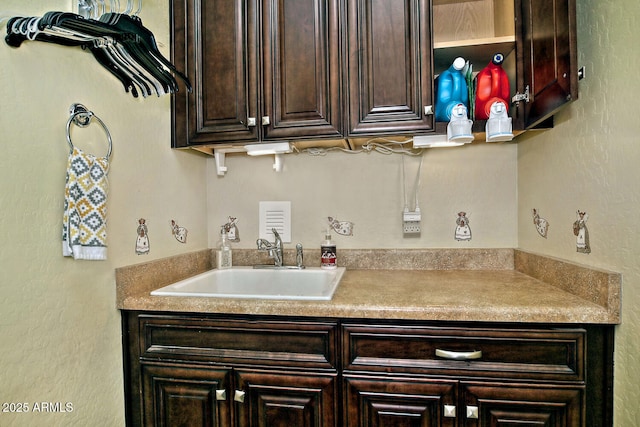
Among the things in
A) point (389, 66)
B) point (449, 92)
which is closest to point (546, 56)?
point (449, 92)

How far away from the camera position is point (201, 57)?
1.47 m

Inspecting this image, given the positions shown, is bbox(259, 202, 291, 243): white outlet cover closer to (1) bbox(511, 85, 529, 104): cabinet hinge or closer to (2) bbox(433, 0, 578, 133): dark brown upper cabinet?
(2) bbox(433, 0, 578, 133): dark brown upper cabinet

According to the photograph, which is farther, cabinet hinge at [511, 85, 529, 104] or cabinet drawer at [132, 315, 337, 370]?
cabinet hinge at [511, 85, 529, 104]

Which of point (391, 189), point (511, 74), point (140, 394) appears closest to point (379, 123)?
point (391, 189)

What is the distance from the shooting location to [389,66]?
4.42 feet

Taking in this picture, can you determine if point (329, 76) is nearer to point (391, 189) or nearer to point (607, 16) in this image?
point (391, 189)

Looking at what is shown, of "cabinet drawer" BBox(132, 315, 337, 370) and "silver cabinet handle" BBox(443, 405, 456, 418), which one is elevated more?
"cabinet drawer" BBox(132, 315, 337, 370)

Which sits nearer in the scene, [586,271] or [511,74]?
[586,271]

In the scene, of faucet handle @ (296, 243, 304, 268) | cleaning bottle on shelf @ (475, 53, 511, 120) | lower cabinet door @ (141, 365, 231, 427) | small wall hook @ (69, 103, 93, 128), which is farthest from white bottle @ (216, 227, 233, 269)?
cleaning bottle on shelf @ (475, 53, 511, 120)

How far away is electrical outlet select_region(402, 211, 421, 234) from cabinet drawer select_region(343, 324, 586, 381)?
70 cm

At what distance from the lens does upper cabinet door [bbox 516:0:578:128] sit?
95cm

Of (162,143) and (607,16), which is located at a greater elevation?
(607,16)

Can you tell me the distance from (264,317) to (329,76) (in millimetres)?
969

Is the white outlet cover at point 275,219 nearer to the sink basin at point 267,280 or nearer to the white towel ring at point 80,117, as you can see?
the sink basin at point 267,280
